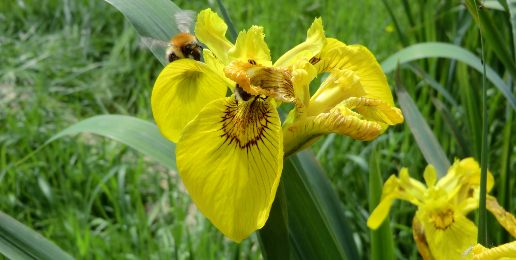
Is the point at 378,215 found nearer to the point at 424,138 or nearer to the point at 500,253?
the point at 424,138

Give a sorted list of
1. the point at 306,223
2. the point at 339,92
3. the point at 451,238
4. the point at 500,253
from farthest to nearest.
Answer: the point at 451,238 < the point at 306,223 < the point at 339,92 < the point at 500,253

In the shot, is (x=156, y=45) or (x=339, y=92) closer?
(x=339, y=92)

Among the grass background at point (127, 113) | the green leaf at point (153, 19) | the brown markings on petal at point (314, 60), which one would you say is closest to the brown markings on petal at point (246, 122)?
the brown markings on petal at point (314, 60)

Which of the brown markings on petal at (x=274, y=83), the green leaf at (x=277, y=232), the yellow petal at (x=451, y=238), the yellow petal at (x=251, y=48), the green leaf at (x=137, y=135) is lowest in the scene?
the yellow petal at (x=451, y=238)

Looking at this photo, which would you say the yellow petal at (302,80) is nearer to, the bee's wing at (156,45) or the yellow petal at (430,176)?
the bee's wing at (156,45)

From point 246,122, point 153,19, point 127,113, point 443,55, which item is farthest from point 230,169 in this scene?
point 127,113

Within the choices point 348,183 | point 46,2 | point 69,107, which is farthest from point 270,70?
point 46,2
